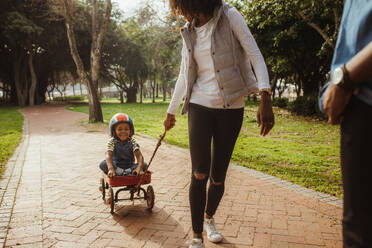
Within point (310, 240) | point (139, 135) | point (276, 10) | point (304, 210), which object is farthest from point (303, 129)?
point (310, 240)

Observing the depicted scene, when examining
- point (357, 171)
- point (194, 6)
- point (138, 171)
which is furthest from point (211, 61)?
point (138, 171)

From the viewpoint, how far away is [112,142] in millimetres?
3699

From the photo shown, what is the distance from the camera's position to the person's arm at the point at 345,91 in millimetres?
1102

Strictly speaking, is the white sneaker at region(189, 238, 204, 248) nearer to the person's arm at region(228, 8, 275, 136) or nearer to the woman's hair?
the person's arm at region(228, 8, 275, 136)

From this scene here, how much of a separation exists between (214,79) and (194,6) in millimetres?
565

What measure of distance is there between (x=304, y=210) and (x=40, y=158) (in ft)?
17.6

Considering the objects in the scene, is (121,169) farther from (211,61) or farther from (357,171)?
(357,171)

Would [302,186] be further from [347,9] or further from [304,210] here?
[347,9]

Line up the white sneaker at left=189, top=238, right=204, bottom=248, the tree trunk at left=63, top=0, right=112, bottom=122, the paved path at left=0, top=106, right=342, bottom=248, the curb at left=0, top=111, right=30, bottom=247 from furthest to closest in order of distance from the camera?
1. the tree trunk at left=63, top=0, right=112, bottom=122
2. the curb at left=0, top=111, right=30, bottom=247
3. the paved path at left=0, top=106, right=342, bottom=248
4. the white sneaker at left=189, top=238, right=204, bottom=248

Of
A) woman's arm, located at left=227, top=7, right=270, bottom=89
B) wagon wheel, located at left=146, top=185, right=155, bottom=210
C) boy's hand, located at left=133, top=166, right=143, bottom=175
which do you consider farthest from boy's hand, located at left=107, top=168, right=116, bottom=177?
woman's arm, located at left=227, top=7, right=270, bottom=89

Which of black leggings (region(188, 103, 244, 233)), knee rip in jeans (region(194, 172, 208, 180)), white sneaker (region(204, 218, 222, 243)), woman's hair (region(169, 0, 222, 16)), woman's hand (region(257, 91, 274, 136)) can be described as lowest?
white sneaker (region(204, 218, 222, 243))

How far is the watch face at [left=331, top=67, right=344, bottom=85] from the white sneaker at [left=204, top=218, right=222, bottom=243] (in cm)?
205

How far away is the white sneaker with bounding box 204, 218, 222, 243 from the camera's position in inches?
112

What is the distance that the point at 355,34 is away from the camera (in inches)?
46.8
